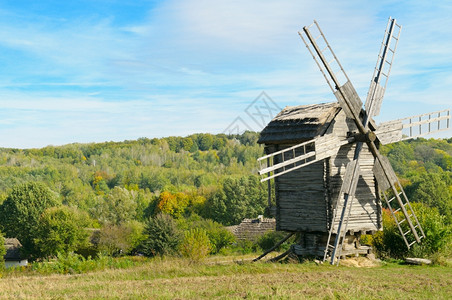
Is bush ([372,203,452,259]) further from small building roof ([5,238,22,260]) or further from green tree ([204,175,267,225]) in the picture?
green tree ([204,175,267,225])

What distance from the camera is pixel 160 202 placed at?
8725 cm

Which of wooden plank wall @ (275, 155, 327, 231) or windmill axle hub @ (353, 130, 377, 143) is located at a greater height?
windmill axle hub @ (353, 130, 377, 143)

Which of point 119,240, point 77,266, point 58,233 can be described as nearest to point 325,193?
point 77,266

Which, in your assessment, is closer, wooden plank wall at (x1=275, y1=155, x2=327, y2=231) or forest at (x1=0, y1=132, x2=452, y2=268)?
wooden plank wall at (x1=275, y1=155, x2=327, y2=231)

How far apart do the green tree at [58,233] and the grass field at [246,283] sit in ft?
124

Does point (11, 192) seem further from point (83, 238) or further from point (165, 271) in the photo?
point (165, 271)

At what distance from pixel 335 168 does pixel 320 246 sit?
11.5 feet

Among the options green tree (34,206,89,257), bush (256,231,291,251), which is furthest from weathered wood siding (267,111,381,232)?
green tree (34,206,89,257)

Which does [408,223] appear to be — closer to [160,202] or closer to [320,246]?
[320,246]

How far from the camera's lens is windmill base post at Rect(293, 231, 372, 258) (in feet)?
69.6

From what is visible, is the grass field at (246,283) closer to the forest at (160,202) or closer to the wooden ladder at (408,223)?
the wooden ladder at (408,223)

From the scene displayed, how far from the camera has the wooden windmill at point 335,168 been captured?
65.3 feet

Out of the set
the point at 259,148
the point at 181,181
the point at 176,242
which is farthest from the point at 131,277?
the point at 259,148

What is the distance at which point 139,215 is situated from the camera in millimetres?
86625
